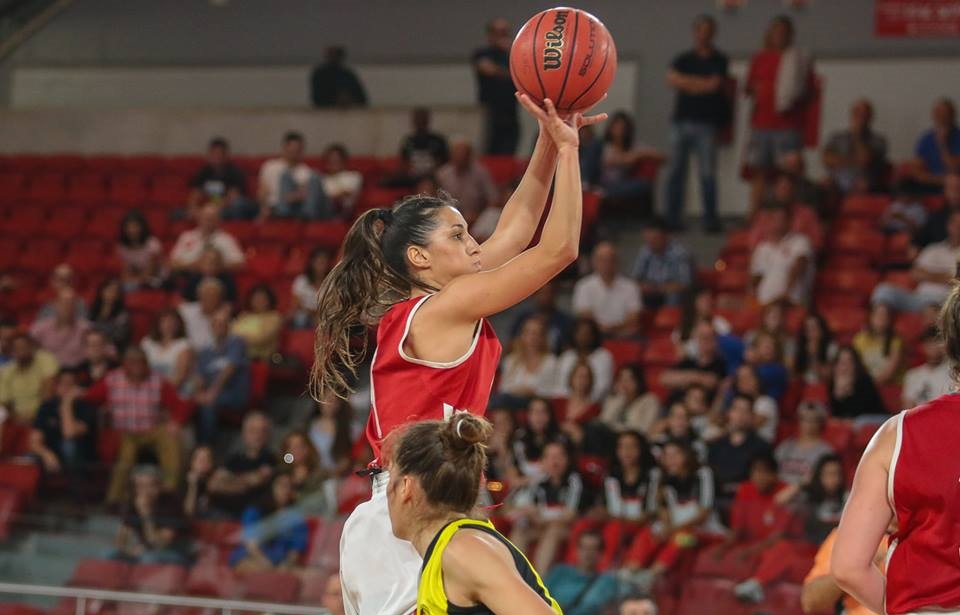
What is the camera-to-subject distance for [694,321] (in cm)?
960

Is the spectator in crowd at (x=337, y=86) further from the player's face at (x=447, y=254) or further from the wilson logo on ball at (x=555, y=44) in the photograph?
the player's face at (x=447, y=254)

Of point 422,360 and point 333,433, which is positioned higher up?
point 422,360

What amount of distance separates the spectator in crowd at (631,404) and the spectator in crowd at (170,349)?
2958 millimetres

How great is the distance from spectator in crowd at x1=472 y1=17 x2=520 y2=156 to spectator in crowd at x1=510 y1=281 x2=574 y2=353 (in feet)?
9.93

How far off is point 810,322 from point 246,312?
3.98m

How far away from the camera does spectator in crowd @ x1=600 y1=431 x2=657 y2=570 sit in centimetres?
698

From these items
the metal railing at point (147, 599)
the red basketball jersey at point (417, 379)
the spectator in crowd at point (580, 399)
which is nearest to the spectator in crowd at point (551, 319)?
the spectator in crowd at point (580, 399)

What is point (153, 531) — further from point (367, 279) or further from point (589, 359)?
point (367, 279)

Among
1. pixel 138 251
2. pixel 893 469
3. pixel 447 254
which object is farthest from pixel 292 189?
pixel 893 469

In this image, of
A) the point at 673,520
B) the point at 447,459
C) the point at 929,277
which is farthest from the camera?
the point at 929,277

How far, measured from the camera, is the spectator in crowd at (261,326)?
1048 cm

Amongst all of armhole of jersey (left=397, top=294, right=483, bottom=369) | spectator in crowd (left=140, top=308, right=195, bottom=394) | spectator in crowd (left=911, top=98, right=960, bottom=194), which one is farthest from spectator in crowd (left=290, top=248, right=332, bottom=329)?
armhole of jersey (left=397, top=294, right=483, bottom=369)

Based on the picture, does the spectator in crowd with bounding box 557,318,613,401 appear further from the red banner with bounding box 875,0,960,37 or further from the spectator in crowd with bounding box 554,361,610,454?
the red banner with bounding box 875,0,960,37

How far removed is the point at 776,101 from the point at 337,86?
4388mm
